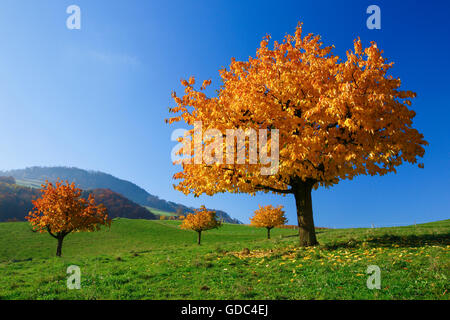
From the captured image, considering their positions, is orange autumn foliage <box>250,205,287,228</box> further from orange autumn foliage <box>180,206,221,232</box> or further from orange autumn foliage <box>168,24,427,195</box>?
orange autumn foliage <box>168,24,427,195</box>

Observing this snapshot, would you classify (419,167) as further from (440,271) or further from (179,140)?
(179,140)

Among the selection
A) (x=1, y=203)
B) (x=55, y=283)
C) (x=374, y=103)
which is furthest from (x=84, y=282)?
(x=1, y=203)

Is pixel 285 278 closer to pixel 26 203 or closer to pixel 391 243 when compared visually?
pixel 391 243

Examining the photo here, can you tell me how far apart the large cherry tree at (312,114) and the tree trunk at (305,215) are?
8.89ft

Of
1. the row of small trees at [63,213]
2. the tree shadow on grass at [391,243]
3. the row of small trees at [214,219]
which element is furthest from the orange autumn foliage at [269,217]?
the tree shadow on grass at [391,243]

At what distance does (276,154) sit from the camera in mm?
15828

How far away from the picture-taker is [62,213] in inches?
1329

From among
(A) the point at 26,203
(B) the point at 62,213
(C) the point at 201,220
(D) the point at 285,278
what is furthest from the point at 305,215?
(A) the point at 26,203

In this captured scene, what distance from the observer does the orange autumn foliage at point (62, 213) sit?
1323 inches

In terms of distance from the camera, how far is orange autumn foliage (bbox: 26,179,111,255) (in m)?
33.6

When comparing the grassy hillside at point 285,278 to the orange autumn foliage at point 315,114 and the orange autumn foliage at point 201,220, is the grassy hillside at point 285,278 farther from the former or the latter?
the orange autumn foliage at point 201,220
